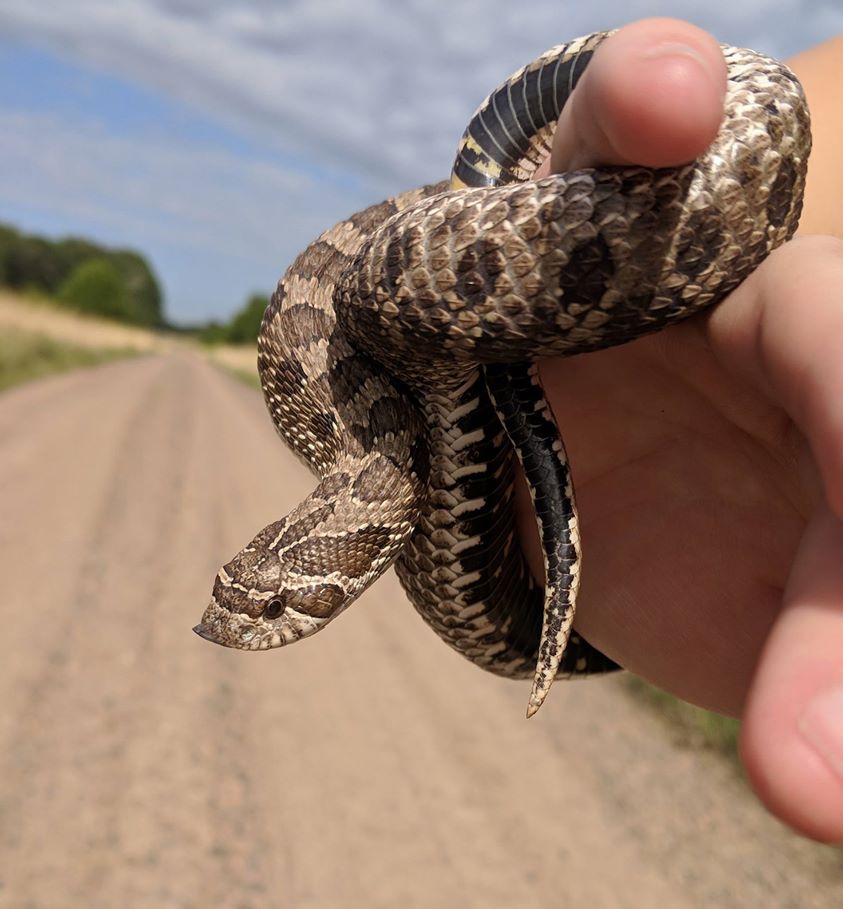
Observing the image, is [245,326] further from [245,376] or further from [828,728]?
[828,728]

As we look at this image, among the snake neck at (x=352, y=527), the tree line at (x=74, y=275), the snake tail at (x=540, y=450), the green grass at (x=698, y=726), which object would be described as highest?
the snake tail at (x=540, y=450)

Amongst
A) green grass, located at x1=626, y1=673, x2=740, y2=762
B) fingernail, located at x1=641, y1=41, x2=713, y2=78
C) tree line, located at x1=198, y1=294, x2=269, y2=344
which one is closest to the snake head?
fingernail, located at x1=641, y1=41, x2=713, y2=78

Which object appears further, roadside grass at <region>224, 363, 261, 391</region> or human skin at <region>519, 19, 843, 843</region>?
roadside grass at <region>224, 363, 261, 391</region>

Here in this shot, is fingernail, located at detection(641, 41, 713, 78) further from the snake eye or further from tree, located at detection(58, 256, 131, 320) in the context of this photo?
tree, located at detection(58, 256, 131, 320)

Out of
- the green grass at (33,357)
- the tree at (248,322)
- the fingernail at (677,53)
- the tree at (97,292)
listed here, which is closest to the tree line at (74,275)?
the tree at (97,292)

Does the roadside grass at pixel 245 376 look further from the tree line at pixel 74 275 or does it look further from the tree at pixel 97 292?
the tree at pixel 97 292

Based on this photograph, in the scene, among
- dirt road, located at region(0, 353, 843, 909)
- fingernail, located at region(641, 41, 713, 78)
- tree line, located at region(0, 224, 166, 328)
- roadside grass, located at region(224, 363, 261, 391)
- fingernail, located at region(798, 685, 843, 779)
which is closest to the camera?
fingernail, located at region(798, 685, 843, 779)

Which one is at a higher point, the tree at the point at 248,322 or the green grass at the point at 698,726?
the green grass at the point at 698,726
